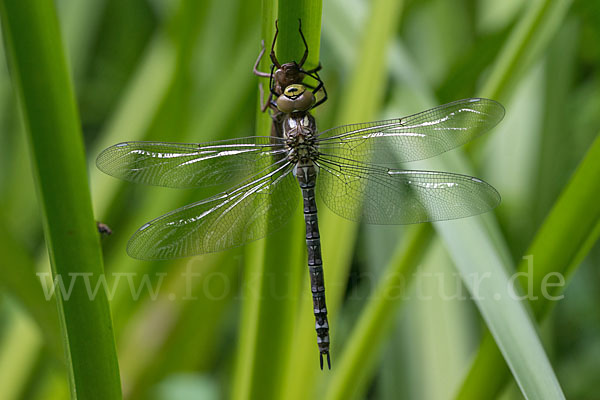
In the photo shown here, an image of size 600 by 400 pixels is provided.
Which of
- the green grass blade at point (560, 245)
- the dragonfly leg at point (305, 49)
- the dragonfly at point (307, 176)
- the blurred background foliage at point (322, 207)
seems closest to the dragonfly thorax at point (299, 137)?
the dragonfly at point (307, 176)

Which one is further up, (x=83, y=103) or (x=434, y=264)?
(x=83, y=103)

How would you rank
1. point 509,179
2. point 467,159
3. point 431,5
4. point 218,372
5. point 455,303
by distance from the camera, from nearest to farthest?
point 467,159, point 455,303, point 509,179, point 431,5, point 218,372

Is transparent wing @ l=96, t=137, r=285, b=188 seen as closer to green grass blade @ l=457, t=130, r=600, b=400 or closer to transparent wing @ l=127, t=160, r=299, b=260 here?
transparent wing @ l=127, t=160, r=299, b=260

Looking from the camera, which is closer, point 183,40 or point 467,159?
point 467,159

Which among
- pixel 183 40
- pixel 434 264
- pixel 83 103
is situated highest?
pixel 83 103

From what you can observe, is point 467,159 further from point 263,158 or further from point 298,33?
point 298,33

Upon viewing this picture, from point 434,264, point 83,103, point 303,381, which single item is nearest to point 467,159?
point 434,264

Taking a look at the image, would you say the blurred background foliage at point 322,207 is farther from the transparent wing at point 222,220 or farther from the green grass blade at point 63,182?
the green grass blade at point 63,182
